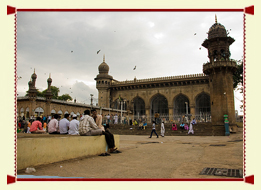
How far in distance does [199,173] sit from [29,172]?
245cm

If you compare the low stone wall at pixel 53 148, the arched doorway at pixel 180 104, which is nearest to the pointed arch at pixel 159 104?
the arched doorway at pixel 180 104

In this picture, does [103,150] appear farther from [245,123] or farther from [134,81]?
[134,81]

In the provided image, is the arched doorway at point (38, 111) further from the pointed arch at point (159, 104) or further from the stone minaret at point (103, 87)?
the pointed arch at point (159, 104)

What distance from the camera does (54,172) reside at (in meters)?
3.11

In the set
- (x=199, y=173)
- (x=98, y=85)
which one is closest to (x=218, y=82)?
(x=199, y=173)

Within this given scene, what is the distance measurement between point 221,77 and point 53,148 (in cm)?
1524

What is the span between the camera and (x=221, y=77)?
53.6 ft

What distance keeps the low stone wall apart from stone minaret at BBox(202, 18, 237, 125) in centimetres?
1313

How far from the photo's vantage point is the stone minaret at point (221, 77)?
1597 cm

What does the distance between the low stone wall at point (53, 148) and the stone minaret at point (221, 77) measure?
13.1 m

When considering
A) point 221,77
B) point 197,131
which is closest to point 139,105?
point 197,131

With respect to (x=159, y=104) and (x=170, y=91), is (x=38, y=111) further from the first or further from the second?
(x=159, y=104)

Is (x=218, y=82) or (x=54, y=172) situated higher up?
(x=218, y=82)

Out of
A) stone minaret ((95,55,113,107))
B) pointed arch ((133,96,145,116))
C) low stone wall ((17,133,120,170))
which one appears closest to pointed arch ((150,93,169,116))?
pointed arch ((133,96,145,116))
